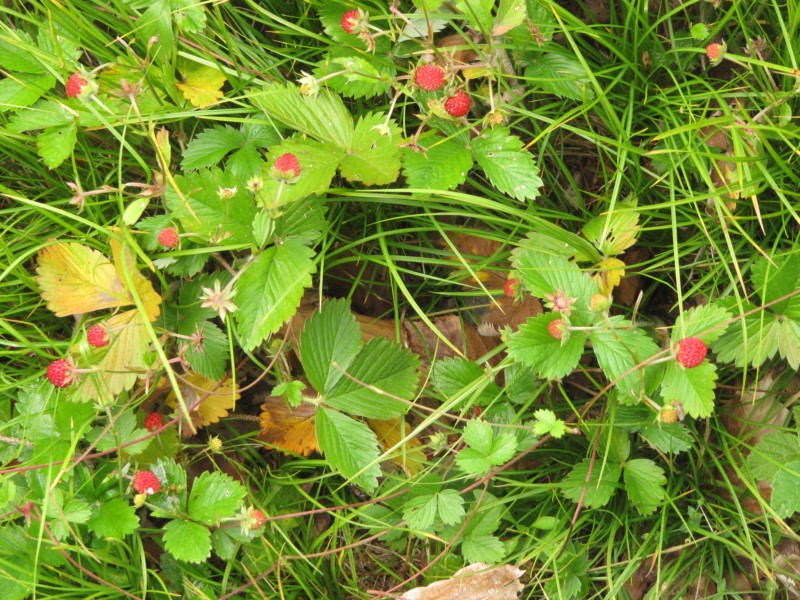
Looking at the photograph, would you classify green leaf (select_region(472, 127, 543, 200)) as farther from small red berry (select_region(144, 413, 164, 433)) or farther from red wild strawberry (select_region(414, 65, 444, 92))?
small red berry (select_region(144, 413, 164, 433))

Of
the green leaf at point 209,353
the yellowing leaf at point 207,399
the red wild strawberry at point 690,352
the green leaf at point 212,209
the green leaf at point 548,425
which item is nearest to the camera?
the red wild strawberry at point 690,352

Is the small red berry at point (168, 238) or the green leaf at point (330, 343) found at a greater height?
the small red berry at point (168, 238)

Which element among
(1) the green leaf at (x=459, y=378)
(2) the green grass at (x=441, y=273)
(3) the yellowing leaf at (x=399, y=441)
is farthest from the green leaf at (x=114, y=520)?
(1) the green leaf at (x=459, y=378)

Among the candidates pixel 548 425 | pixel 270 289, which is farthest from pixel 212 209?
pixel 548 425

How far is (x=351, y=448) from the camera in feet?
5.22

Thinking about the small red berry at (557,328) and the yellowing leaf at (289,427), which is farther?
the yellowing leaf at (289,427)

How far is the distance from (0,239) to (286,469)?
89 cm

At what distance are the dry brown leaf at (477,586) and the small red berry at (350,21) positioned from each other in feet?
3.99

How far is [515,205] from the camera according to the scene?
1.70 meters

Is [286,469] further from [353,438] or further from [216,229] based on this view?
[216,229]

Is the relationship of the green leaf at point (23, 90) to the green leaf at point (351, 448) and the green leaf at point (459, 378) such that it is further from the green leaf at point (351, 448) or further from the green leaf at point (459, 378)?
the green leaf at point (459, 378)

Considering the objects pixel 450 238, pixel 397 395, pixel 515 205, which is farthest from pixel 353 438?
pixel 515 205

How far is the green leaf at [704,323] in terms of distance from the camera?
54.5 inches

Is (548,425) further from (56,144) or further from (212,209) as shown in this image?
(56,144)
